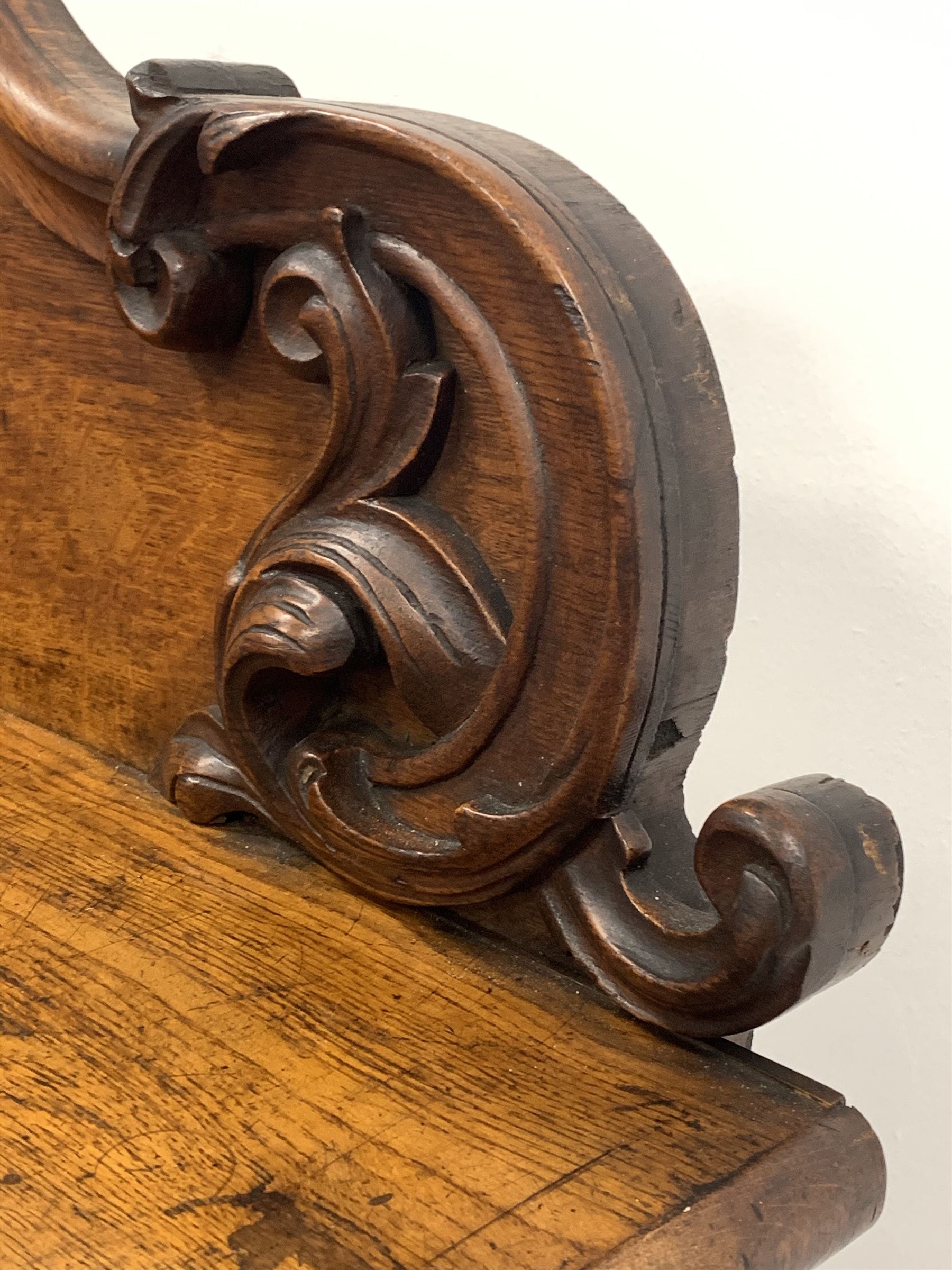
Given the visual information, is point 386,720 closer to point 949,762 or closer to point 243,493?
point 243,493

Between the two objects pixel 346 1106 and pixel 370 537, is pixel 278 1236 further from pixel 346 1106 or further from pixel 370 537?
pixel 370 537

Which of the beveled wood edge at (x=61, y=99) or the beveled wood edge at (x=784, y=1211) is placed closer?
the beveled wood edge at (x=784, y=1211)

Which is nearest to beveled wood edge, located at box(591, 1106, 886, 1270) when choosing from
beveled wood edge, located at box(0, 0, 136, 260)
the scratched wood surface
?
the scratched wood surface

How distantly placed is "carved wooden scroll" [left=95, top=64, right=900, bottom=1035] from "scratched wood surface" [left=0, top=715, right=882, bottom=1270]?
1.4 inches

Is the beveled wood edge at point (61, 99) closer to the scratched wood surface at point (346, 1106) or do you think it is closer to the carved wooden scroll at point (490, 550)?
the carved wooden scroll at point (490, 550)

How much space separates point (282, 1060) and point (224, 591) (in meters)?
0.25

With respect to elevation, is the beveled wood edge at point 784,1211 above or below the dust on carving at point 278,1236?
above

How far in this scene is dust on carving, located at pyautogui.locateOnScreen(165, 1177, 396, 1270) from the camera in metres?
0.46

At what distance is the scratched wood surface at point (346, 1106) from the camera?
477 millimetres

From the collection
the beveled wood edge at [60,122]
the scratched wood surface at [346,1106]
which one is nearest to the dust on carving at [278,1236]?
the scratched wood surface at [346,1106]

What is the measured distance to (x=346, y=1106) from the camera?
0.54 meters

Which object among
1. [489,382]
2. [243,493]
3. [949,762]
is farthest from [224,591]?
[949,762]

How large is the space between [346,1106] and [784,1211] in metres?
0.16

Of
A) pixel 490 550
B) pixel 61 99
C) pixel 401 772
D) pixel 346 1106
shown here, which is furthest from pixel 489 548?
pixel 61 99
